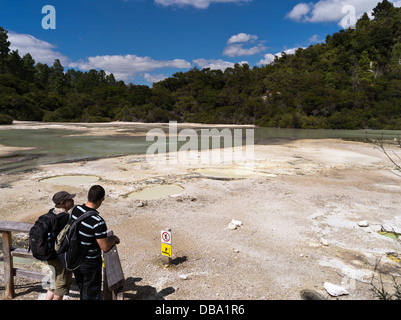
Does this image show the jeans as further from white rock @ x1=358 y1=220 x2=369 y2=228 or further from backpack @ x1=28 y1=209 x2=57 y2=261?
white rock @ x1=358 y1=220 x2=369 y2=228

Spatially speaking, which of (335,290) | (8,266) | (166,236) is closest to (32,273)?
(8,266)

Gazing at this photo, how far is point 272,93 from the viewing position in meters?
62.1

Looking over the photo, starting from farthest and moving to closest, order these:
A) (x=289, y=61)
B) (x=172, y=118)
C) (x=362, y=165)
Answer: (x=289, y=61), (x=172, y=118), (x=362, y=165)

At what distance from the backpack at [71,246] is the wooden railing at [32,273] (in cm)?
26

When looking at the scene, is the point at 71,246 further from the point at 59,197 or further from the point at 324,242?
the point at 324,242

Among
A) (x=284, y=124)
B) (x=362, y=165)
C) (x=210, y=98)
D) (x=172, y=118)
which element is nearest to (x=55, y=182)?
(x=362, y=165)

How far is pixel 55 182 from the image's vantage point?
9.98m

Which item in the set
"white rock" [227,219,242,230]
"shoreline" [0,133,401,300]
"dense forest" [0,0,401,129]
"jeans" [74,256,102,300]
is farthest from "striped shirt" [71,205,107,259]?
"dense forest" [0,0,401,129]

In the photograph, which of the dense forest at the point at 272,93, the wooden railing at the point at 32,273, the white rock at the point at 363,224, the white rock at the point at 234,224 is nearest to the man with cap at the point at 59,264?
the wooden railing at the point at 32,273

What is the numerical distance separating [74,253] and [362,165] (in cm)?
1449

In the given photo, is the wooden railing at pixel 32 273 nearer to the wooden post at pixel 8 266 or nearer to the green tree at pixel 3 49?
the wooden post at pixel 8 266

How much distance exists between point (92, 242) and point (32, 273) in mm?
1446

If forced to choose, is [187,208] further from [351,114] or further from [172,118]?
[172,118]
